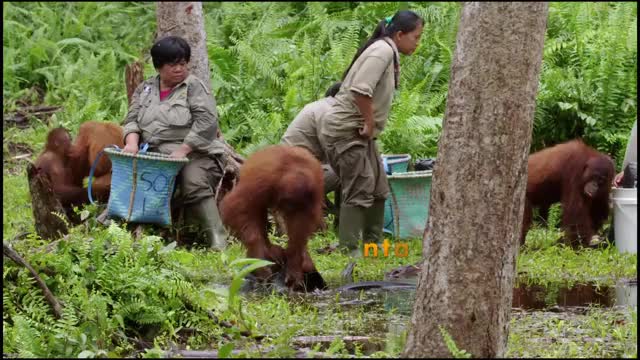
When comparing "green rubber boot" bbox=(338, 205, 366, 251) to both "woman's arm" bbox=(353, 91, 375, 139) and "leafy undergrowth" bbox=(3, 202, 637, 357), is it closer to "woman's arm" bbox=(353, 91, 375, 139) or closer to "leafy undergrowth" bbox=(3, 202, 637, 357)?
"woman's arm" bbox=(353, 91, 375, 139)

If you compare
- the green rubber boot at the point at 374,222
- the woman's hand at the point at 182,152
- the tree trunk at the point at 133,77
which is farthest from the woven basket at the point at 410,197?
the tree trunk at the point at 133,77

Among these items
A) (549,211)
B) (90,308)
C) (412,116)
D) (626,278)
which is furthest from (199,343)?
(412,116)

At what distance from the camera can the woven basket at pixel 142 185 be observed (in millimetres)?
9859

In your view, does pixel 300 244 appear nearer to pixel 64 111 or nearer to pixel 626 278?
pixel 626 278

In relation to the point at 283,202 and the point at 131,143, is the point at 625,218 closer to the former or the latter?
the point at 283,202

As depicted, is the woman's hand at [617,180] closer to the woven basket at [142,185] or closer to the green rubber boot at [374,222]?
the green rubber boot at [374,222]

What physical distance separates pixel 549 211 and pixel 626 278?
8.05 feet

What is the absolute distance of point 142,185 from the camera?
9.99 meters

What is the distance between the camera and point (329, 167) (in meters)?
10.5

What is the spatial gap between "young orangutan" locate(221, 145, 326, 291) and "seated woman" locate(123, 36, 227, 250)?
1.65 metres

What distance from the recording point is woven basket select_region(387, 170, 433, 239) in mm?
10773

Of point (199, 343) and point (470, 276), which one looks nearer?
point (470, 276)

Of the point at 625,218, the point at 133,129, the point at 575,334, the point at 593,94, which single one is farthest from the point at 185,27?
the point at 575,334

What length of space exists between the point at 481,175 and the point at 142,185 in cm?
540
